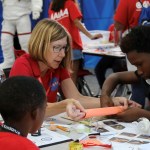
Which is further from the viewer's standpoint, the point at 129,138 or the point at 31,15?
the point at 31,15

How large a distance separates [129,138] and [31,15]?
4097 mm

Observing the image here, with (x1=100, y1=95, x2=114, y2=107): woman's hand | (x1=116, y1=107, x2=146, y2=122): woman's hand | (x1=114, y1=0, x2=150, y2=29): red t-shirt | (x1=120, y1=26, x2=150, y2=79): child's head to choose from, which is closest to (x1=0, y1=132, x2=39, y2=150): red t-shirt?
(x1=116, y1=107, x2=146, y2=122): woman's hand

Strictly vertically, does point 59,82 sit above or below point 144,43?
below

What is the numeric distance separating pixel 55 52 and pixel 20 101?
1.12 meters

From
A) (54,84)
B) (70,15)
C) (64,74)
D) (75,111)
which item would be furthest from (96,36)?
(75,111)

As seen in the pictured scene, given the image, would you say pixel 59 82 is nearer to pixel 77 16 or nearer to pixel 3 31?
pixel 77 16

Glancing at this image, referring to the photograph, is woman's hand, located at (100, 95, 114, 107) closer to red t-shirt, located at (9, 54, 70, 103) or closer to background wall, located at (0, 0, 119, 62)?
red t-shirt, located at (9, 54, 70, 103)

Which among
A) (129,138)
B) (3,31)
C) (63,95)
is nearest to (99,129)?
(129,138)

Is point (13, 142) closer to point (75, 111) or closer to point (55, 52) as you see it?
point (75, 111)

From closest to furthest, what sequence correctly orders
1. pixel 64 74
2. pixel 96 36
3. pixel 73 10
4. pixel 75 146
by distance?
pixel 75 146 → pixel 64 74 → pixel 73 10 → pixel 96 36

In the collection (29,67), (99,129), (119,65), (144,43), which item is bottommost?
(119,65)

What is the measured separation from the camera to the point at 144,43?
6.72ft

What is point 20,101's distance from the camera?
1.29 m

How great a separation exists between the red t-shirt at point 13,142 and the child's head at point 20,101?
0.09m
